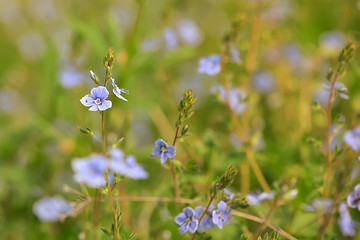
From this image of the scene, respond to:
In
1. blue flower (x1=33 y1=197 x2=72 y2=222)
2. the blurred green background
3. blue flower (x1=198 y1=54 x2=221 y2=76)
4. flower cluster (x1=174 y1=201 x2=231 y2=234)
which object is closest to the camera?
flower cluster (x1=174 y1=201 x2=231 y2=234)

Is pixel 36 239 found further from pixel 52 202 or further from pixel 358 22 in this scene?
pixel 358 22

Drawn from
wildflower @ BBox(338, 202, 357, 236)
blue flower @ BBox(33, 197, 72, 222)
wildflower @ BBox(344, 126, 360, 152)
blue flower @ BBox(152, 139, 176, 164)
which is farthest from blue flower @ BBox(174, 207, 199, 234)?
blue flower @ BBox(33, 197, 72, 222)

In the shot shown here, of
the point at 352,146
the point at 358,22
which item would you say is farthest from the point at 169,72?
the point at 352,146

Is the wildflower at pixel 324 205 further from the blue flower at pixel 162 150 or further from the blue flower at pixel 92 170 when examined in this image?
the blue flower at pixel 92 170

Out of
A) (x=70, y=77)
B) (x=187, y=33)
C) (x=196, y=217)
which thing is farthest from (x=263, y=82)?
(x=196, y=217)

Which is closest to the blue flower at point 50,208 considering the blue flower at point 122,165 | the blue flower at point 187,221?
the blue flower at point 122,165

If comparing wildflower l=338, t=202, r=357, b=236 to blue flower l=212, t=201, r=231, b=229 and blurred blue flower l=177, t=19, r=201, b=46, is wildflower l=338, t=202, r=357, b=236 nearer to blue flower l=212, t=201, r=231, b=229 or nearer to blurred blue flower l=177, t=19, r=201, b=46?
blue flower l=212, t=201, r=231, b=229
